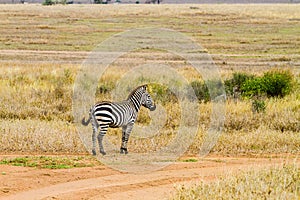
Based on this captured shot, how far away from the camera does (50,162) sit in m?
11.3

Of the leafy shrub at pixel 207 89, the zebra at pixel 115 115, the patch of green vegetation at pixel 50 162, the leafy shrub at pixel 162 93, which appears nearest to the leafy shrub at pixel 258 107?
the leafy shrub at pixel 207 89

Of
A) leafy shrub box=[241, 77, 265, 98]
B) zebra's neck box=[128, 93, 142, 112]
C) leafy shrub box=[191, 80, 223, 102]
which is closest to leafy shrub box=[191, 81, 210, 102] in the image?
leafy shrub box=[191, 80, 223, 102]

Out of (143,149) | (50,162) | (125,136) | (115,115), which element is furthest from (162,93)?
(50,162)

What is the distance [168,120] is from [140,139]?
82.6 inches

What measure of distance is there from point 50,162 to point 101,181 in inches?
58.1

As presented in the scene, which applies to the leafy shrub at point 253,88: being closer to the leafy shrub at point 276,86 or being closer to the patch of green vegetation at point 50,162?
the leafy shrub at point 276,86

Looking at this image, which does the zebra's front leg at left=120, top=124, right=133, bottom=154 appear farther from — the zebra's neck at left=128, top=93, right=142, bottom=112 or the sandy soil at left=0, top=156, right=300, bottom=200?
the sandy soil at left=0, top=156, right=300, bottom=200

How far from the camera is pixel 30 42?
45312mm

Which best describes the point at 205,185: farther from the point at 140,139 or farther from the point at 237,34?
the point at 237,34

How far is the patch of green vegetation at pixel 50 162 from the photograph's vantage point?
36.5ft

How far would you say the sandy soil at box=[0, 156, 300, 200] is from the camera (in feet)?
30.9

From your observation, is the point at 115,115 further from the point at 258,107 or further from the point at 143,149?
the point at 258,107

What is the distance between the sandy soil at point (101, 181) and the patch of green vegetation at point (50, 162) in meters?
0.22

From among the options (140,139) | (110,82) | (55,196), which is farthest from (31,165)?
(110,82)
